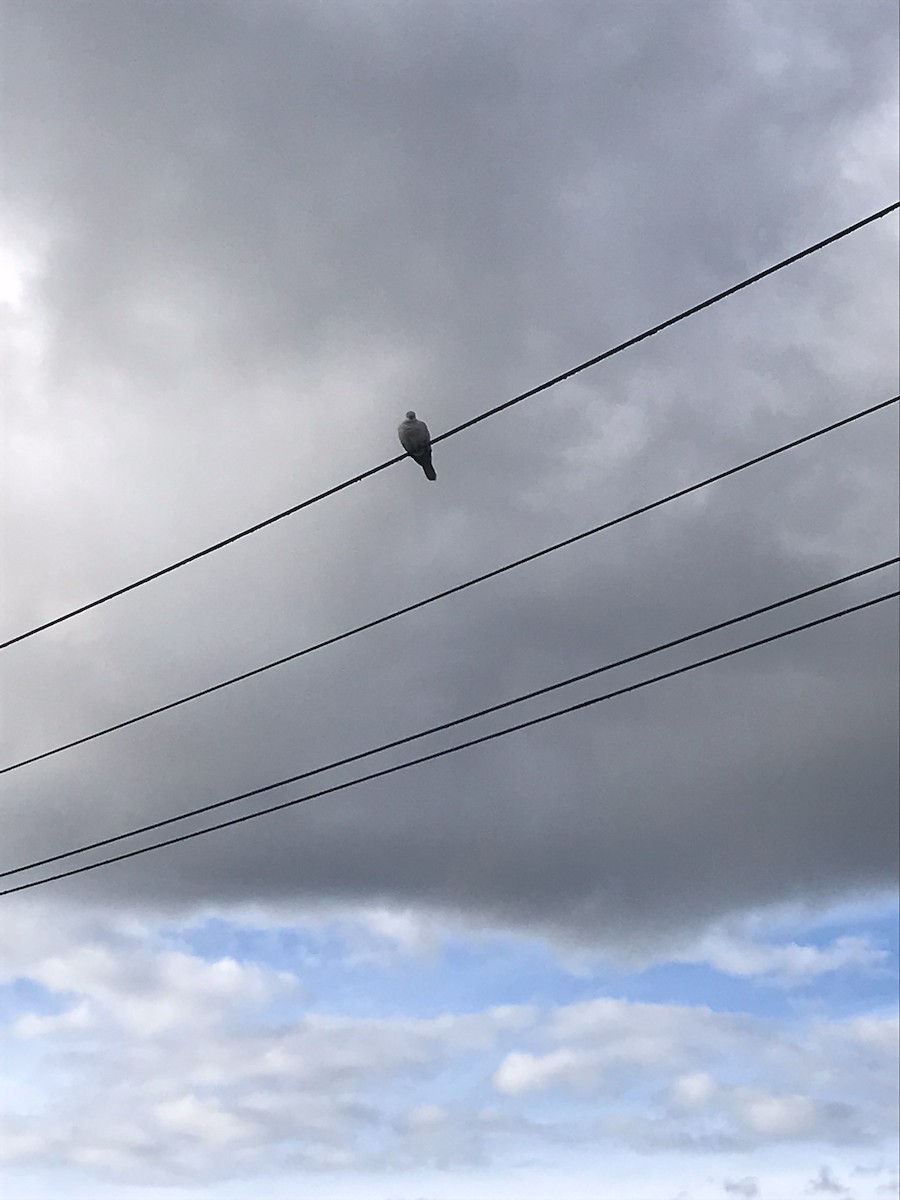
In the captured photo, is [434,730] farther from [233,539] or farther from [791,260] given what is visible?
[791,260]

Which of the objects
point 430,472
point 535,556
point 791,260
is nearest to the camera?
point 791,260

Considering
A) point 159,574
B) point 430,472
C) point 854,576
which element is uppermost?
point 430,472

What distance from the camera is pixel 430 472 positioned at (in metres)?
31.8

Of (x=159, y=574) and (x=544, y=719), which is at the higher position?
(x=159, y=574)

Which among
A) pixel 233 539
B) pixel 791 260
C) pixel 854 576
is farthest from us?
pixel 233 539

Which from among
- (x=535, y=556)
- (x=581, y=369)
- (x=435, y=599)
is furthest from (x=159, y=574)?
(x=581, y=369)

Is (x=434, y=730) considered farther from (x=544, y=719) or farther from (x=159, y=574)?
(x=159, y=574)

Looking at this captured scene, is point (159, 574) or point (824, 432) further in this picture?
point (159, 574)

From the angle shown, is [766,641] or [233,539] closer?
[766,641]

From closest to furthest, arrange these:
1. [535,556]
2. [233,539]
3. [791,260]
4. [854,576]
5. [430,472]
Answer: [791,260] → [854,576] → [535,556] → [233,539] → [430,472]

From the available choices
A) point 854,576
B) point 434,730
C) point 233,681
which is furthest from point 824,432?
point 233,681

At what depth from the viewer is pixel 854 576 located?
18.8 meters

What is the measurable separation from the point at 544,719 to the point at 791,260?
814 centimetres

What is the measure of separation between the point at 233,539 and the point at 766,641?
299 inches
